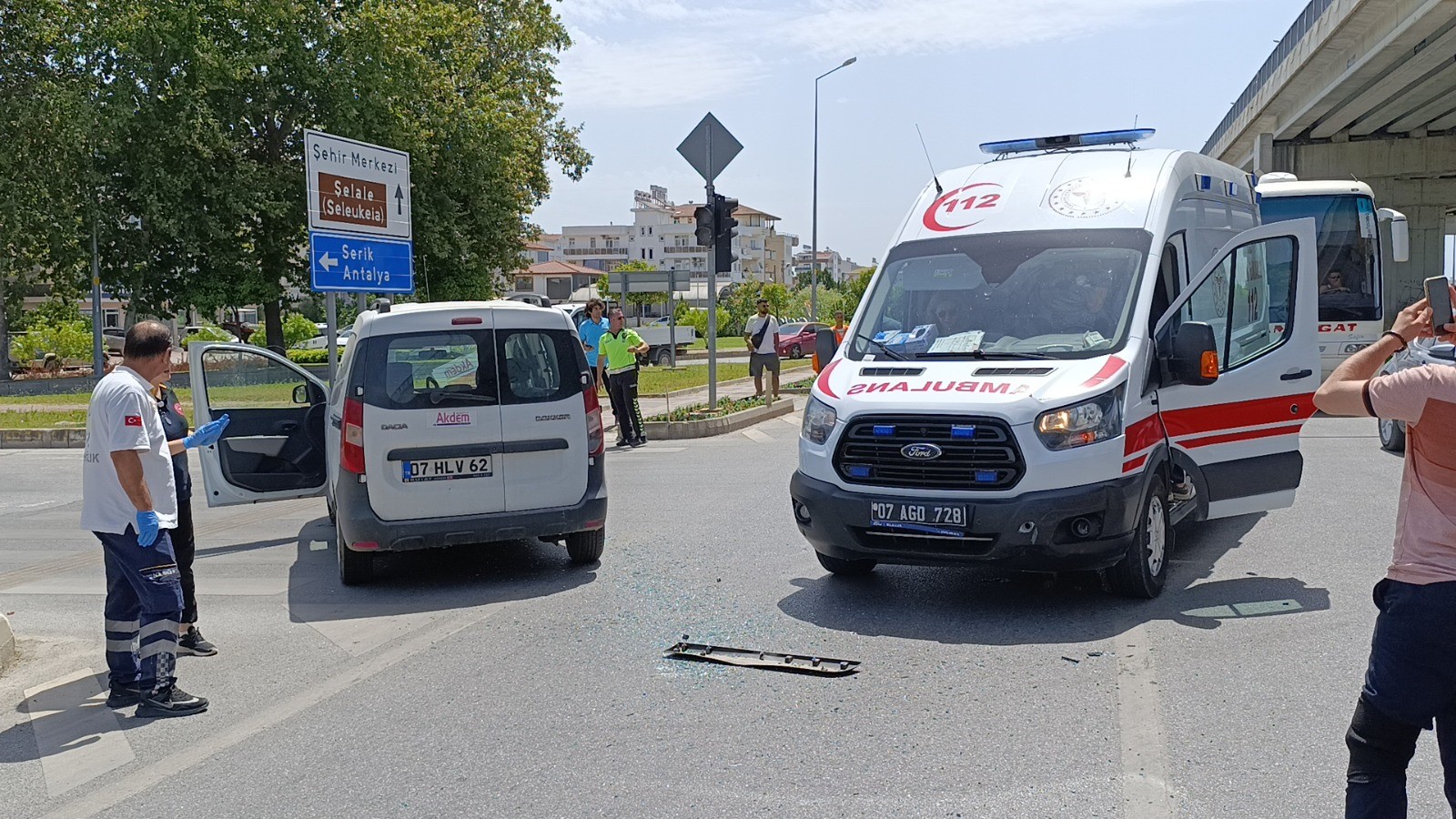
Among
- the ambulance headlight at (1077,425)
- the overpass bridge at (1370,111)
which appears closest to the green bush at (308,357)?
the overpass bridge at (1370,111)

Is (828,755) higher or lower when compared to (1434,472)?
lower

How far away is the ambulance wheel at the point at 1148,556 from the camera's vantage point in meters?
6.78

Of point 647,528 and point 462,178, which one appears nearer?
point 647,528

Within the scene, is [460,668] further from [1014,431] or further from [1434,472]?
[1434,472]

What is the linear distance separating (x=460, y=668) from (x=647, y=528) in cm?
390

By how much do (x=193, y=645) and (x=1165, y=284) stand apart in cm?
569

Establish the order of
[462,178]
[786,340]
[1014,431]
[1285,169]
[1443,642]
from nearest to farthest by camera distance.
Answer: [1443,642]
[1014,431]
[462,178]
[1285,169]
[786,340]

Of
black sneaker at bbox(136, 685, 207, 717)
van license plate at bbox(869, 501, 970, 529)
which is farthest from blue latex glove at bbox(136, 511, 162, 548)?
van license plate at bbox(869, 501, 970, 529)

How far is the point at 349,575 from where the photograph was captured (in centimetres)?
808

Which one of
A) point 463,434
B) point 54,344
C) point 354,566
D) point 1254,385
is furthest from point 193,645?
point 54,344

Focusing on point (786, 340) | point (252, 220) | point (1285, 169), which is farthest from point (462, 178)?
point (1285, 169)

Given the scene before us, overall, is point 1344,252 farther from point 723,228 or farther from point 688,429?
point 688,429

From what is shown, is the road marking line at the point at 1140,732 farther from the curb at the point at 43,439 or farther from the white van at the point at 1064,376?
the curb at the point at 43,439

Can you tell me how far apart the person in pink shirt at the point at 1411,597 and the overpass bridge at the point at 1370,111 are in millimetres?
20036
